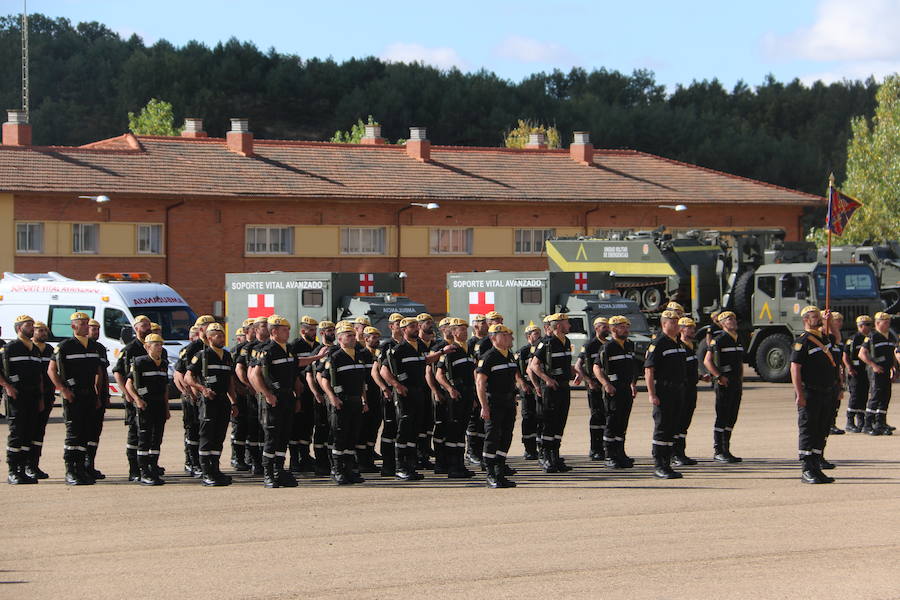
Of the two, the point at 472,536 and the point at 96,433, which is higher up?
the point at 96,433

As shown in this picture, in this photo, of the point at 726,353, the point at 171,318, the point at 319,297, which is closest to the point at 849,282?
the point at 319,297

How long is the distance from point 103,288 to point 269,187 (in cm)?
1705

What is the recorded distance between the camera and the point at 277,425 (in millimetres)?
13938

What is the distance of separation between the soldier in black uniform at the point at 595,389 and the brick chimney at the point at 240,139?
29670mm

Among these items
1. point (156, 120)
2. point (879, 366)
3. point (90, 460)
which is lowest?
point (90, 460)

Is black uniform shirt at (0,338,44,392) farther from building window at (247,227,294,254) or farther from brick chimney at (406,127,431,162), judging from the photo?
brick chimney at (406,127,431,162)

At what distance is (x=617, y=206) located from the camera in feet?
154

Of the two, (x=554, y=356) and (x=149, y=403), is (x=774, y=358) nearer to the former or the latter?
(x=554, y=356)

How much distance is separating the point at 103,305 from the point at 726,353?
532 inches

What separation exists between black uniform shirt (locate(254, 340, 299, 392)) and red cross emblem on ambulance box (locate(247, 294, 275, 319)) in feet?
51.0

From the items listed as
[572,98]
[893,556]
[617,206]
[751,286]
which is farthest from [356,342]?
[572,98]

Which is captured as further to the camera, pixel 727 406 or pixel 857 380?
pixel 857 380

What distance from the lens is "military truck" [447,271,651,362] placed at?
28219mm

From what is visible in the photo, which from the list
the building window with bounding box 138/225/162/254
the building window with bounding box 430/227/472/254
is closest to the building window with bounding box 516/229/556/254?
the building window with bounding box 430/227/472/254
